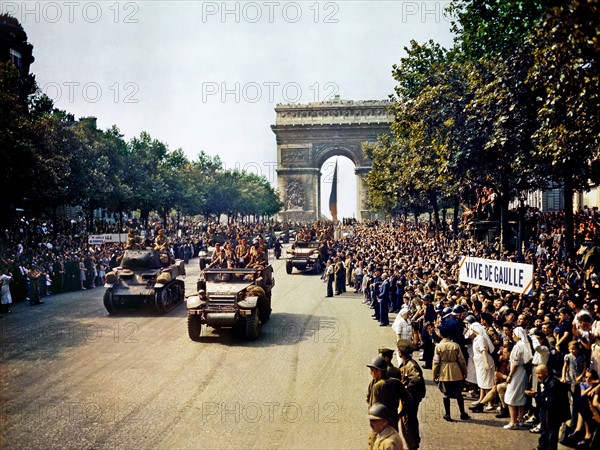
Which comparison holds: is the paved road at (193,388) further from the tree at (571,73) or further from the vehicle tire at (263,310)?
the tree at (571,73)

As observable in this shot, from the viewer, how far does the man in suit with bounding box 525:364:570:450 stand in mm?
7753

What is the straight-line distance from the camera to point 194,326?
1480 centimetres

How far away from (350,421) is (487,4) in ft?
61.6

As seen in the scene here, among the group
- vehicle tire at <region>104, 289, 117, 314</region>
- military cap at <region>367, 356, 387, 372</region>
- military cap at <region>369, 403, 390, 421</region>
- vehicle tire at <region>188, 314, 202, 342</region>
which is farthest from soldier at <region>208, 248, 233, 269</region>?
military cap at <region>369, 403, 390, 421</region>

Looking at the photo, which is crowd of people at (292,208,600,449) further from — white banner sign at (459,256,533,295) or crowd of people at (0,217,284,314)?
crowd of people at (0,217,284,314)

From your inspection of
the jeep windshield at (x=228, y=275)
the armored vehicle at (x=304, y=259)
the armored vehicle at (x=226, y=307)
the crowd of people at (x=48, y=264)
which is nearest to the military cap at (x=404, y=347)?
the armored vehicle at (x=226, y=307)

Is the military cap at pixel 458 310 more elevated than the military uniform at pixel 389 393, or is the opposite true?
the military cap at pixel 458 310

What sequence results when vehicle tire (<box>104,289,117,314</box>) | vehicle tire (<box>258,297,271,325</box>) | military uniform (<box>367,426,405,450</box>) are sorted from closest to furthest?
military uniform (<box>367,426,405,450</box>), vehicle tire (<box>258,297,271,325</box>), vehicle tire (<box>104,289,117,314</box>)

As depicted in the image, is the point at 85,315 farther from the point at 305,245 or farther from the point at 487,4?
the point at 487,4

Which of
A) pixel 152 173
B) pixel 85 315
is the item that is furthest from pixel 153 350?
pixel 152 173

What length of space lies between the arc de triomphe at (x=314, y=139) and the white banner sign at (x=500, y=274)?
65.9 metres

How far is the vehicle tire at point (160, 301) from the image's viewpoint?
18.4 meters

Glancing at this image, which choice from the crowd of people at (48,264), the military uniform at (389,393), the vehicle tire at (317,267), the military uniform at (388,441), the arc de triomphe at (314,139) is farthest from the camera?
the arc de triomphe at (314,139)

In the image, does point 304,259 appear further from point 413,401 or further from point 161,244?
point 413,401
